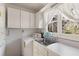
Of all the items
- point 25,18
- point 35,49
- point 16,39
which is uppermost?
point 25,18

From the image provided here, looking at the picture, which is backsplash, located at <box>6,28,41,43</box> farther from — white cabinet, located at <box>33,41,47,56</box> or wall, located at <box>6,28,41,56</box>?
white cabinet, located at <box>33,41,47,56</box>

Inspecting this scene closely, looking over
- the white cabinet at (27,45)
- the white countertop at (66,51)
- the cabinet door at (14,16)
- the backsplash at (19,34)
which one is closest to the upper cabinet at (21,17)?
the cabinet door at (14,16)

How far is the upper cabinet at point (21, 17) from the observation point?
1967mm

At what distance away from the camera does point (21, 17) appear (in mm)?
2051

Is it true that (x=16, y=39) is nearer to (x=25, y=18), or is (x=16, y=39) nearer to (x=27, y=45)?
(x=27, y=45)

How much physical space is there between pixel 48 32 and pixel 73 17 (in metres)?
0.69

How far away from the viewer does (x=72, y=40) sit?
5.50 ft

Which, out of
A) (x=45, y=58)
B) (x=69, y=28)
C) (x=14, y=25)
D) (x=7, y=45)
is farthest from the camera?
(x=14, y=25)

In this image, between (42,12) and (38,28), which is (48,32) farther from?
(42,12)

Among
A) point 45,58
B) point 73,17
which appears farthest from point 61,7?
point 45,58

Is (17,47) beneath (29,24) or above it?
beneath

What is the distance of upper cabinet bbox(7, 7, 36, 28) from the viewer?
1.97 metres

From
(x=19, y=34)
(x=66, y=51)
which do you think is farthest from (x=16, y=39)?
(x=66, y=51)

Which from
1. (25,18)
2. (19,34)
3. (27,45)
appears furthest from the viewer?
(27,45)
